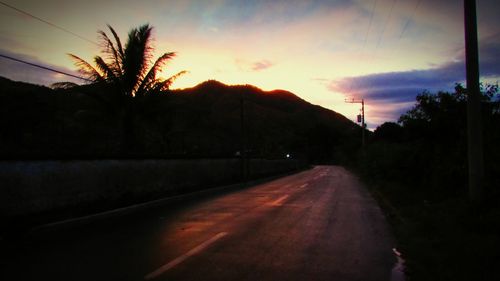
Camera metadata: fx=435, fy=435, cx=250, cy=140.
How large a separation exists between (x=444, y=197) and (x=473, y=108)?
5.73m

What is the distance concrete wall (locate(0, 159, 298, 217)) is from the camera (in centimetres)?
1104

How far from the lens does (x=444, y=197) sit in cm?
1532

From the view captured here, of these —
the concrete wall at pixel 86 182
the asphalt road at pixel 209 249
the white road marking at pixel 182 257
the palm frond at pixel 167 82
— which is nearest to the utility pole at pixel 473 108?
the asphalt road at pixel 209 249

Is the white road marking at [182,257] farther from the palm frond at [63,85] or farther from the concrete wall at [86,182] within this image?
the palm frond at [63,85]

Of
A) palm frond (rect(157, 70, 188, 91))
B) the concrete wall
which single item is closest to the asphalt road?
the concrete wall

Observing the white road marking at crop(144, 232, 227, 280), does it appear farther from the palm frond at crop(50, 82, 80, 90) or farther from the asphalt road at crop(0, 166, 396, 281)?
the palm frond at crop(50, 82, 80, 90)

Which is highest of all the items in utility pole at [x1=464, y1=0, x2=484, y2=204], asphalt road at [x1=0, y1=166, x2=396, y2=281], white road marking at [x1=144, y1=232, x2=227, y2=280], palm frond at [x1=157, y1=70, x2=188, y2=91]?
palm frond at [x1=157, y1=70, x2=188, y2=91]

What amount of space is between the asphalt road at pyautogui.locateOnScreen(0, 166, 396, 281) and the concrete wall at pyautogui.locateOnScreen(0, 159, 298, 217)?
1.26 m

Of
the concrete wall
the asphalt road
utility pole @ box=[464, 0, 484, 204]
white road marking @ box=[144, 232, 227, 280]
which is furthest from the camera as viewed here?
the concrete wall

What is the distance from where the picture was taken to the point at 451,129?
18219 mm

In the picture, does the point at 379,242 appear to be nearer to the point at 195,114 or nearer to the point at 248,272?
the point at 248,272

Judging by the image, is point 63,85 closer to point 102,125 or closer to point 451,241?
point 102,125

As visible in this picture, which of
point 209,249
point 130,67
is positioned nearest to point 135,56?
point 130,67

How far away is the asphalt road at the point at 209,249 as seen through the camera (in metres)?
6.73
